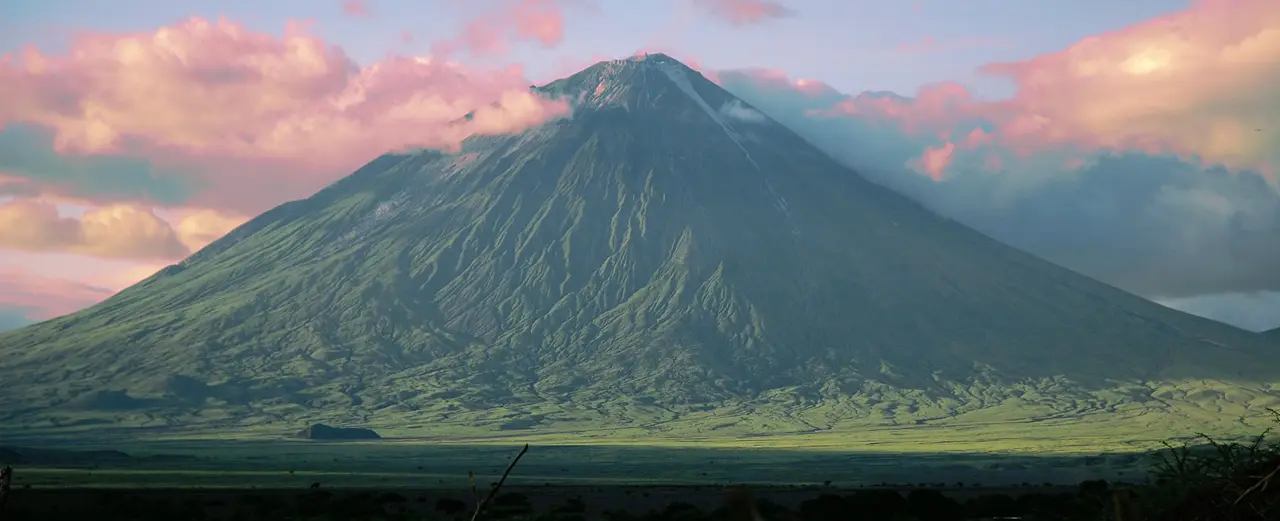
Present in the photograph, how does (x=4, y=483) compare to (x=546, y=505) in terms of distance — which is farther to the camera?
(x=546, y=505)

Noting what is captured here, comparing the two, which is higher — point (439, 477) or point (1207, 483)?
point (1207, 483)

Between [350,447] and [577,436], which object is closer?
[350,447]

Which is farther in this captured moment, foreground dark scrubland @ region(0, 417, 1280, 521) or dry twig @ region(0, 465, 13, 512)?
foreground dark scrubland @ region(0, 417, 1280, 521)

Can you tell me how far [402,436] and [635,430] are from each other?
33.7 m

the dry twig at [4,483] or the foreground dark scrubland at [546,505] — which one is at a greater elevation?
the dry twig at [4,483]

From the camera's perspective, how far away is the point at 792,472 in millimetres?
116875

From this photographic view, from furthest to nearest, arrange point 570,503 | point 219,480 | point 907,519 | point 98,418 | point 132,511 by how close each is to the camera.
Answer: point 98,418 < point 219,480 < point 570,503 < point 132,511 < point 907,519

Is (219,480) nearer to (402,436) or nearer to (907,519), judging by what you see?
(907,519)

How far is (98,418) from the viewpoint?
7648 inches

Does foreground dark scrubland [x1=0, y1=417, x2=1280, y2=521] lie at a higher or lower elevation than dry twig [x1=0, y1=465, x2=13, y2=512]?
lower

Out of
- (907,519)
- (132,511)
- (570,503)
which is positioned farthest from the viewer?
(570,503)

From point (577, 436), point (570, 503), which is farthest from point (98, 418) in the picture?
point (570, 503)

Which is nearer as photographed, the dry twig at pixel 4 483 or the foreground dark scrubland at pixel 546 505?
the dry twig at pixel 4 483

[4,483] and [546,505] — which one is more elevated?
[4,483]
